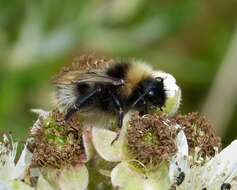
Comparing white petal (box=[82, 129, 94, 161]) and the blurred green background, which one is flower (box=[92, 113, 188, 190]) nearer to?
white petal (box=[82, 129, 94, 161])

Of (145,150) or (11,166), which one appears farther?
(11,166)

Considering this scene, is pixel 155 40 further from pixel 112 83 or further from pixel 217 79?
pixel 112 83

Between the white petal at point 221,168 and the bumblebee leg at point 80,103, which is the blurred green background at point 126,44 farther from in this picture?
the bumblebee leg at point 80,103

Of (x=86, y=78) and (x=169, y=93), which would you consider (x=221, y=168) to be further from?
(x=86, y=78)

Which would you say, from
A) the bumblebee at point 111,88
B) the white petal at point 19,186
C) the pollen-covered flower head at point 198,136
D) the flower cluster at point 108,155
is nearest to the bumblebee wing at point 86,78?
the bumblebee at point 111,88

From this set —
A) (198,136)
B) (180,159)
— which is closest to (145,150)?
(180,159)
